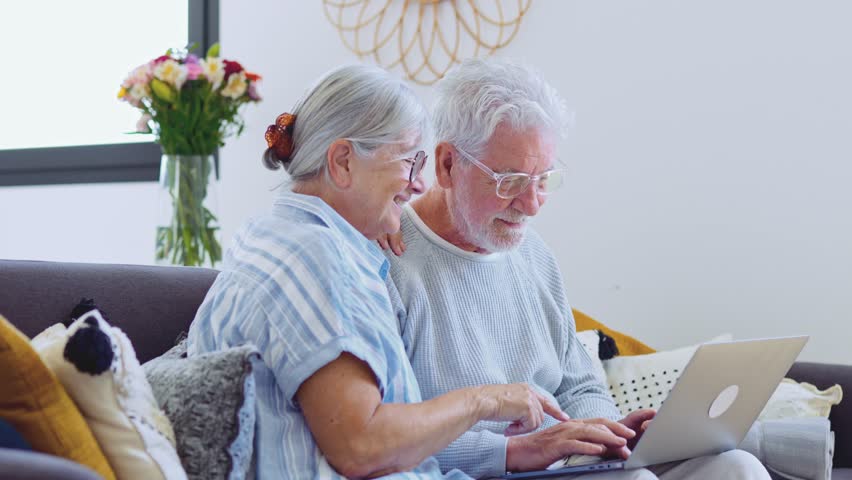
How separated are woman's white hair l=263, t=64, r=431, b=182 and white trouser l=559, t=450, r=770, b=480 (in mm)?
620

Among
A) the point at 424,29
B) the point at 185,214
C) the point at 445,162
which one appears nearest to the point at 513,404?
the point at 445,162

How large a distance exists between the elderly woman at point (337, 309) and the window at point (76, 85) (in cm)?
227

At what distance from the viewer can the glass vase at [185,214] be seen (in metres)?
2.90

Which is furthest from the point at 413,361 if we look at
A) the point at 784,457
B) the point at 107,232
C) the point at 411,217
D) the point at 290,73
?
the point at 107,232

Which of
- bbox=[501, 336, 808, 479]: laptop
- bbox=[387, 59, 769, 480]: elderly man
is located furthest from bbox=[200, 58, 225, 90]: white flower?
bbox=[501, 336, 808, 479]: laptop

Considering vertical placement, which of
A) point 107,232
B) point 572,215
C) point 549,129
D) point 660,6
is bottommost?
point 107,232

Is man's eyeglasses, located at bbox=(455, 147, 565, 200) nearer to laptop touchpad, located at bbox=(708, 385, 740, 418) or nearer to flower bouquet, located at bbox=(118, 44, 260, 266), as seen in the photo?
laptop touchpad, located at bbox=(708, 385, 740, 418)

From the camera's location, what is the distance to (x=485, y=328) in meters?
1.84

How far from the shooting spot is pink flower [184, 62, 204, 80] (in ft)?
9.25

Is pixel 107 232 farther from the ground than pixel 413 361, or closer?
closer

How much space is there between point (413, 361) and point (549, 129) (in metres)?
0.51

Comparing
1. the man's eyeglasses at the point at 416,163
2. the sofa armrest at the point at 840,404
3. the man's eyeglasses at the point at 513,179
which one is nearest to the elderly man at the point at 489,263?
Result: the man's eyeglasses at the point at 513,179

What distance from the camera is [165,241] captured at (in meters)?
2.92

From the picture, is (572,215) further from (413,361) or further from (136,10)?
(136,10)
